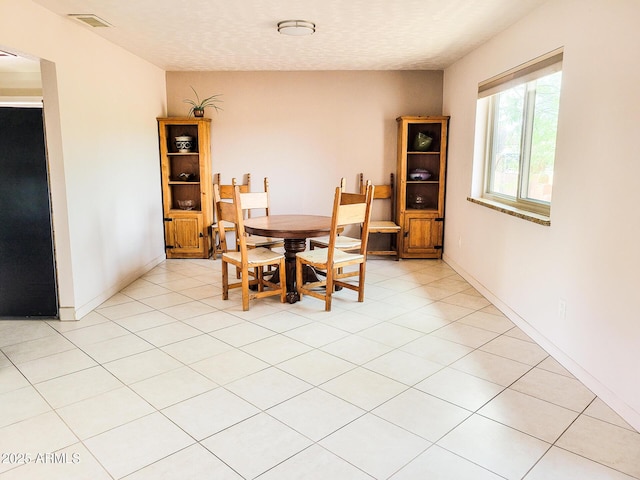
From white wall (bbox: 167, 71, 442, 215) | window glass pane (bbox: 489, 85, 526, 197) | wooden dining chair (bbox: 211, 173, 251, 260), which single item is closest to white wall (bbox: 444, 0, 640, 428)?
window glass pane (bbox: 489, 85, 526, 197)

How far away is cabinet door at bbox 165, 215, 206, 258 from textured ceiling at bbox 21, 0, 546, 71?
1824 mm

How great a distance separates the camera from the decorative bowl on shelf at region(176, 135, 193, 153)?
566cm

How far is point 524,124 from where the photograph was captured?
3.70m

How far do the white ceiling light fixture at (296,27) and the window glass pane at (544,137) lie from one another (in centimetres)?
181

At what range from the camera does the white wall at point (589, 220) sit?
2.23m

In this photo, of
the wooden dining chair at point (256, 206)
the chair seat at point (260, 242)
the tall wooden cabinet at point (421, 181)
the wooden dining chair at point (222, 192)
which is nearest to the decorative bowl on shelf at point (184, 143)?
the wooden dining chair at point (222, 192)

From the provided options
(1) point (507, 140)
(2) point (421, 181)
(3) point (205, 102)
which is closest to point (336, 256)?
(1) point (507, 140)

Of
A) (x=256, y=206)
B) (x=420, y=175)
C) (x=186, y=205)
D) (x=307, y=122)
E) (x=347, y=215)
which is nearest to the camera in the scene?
(x=347, y=215)

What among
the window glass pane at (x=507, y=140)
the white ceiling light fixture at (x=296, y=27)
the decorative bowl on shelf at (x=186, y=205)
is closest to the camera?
the white ceiling light fixture at (x=296, y=27)

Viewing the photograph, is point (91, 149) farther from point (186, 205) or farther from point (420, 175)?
point (420, 175)

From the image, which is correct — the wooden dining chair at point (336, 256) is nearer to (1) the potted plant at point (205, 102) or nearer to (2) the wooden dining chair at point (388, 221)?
(2) the wooden dining chair at point (388, 221)

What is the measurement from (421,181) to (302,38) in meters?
2.29

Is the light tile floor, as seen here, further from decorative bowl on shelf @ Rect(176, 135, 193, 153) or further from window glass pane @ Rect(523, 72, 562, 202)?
decorative bowl on shelf @ Rect(176, 135, 193, 153)

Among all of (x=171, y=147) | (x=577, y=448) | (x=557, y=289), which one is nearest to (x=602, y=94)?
(x=557, y=289)
